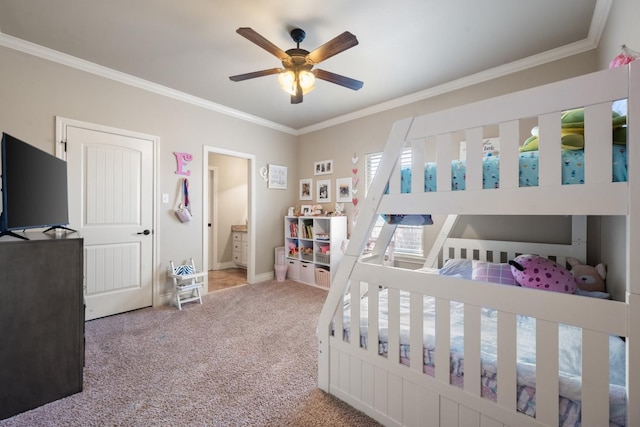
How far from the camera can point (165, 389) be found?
1589 mm

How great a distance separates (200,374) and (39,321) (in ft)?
3.03

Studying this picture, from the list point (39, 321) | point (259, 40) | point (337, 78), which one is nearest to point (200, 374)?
point (39, 321)

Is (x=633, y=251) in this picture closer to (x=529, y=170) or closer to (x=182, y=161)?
(x=529, y=170)

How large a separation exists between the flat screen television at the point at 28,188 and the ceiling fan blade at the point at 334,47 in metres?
1.80

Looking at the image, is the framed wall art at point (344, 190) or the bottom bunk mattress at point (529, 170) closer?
the bottom bunk mattress at point (529, 170)

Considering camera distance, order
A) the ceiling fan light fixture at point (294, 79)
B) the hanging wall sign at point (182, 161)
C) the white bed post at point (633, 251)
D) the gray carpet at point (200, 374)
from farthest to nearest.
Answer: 1. the hanging wall sign at point (182, 161)
2. the ceiling fan light fixture at point (294, 79)
3. the gray carpet at point (200, 374)
4. the white bed post at point (633, 251)

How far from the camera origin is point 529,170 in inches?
38.2

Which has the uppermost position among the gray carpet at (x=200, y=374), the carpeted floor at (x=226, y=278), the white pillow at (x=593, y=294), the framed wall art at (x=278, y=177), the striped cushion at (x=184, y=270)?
the framed wall art at (x=278, y=177)

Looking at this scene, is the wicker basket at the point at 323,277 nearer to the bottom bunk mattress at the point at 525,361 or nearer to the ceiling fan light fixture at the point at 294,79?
the bottom bunk mattress at the point at 525,361

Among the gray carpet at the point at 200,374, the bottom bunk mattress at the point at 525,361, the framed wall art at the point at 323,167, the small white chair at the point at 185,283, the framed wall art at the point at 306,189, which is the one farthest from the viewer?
the framed wall art at the point at 306,189

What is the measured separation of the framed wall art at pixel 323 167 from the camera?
13.3 ft

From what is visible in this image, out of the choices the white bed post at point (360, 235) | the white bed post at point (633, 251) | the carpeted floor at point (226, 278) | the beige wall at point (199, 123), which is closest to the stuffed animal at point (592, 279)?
the beige wall at point (199, 123)

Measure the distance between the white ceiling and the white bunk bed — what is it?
4.24 ft

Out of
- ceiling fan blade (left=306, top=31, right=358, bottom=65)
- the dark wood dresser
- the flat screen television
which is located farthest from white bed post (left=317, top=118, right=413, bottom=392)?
the flat screen television
